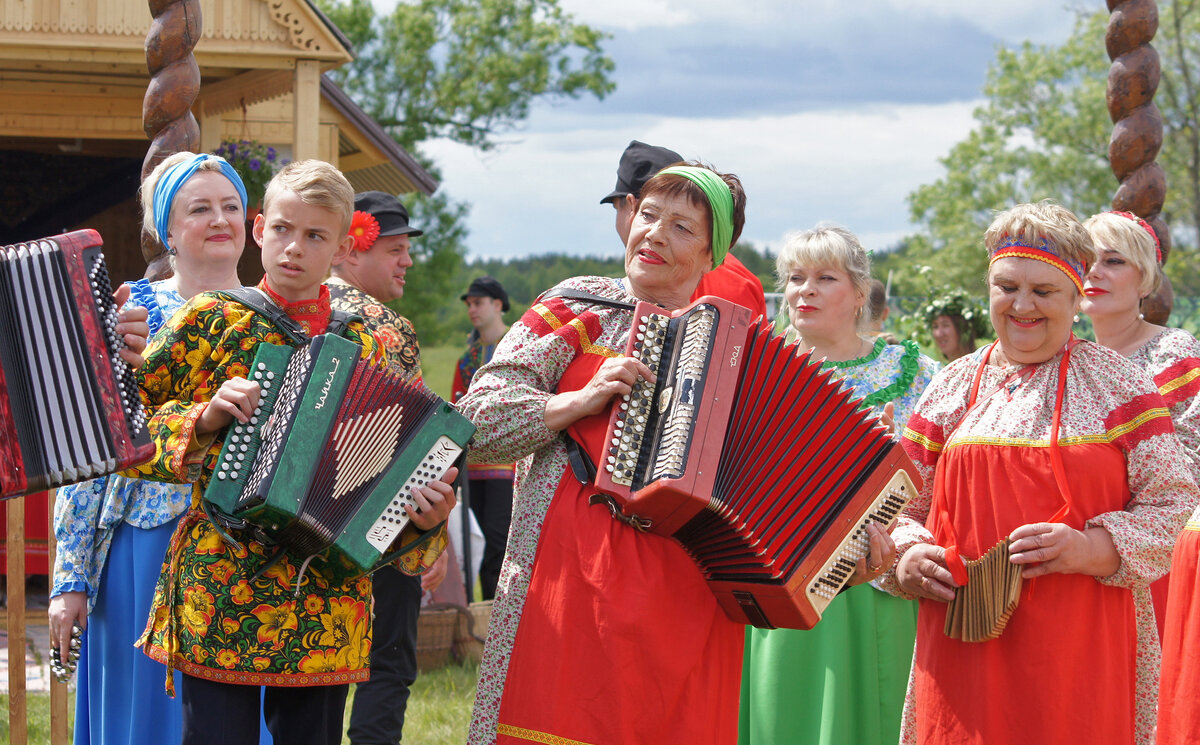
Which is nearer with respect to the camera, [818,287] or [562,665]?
[562,665]

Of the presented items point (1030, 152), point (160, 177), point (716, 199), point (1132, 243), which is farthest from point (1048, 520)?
point (1030, 152)

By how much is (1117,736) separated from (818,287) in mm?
1909

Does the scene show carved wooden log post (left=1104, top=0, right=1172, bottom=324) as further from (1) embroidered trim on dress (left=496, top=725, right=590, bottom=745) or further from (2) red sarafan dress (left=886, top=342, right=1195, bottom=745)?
(1) embroidered trim on dress (left=496, top=725, right=590, bottom=745)

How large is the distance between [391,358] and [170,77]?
1.40 m

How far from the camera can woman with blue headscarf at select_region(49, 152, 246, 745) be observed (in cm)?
362

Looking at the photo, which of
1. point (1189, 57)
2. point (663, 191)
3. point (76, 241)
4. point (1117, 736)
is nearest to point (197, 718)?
point (76, 241)

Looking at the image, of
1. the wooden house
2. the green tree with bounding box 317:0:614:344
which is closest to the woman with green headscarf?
the wooden house

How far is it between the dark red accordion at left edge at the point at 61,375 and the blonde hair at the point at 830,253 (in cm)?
255

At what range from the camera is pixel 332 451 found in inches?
118

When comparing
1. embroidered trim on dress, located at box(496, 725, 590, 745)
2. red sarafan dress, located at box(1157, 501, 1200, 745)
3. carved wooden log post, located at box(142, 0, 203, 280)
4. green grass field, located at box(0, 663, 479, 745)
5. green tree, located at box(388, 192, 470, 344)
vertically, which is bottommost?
green grass field, located at box(0, 663, 479, 745)

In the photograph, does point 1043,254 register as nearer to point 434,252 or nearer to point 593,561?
point 593,561

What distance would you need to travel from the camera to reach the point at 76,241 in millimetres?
2928

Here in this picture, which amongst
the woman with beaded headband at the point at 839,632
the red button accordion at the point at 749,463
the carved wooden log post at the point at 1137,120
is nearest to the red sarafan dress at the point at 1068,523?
the red button accordion at the point at 749,463

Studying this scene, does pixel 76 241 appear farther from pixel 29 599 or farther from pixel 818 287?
pixel 29 599
